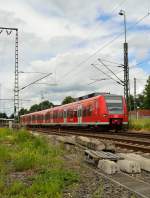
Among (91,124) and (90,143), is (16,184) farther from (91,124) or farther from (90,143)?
(91,124)

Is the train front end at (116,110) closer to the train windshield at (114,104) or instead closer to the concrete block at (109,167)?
the train windshield at (114,104)

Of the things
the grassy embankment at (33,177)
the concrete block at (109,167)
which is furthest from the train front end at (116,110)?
the concrete block at (109,167)

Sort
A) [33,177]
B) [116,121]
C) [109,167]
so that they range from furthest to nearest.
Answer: [116,121] → [109,167] → [33,177]

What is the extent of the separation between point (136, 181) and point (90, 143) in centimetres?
596

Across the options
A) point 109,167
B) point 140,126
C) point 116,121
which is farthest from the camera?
point 140,126

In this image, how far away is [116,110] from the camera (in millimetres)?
32625

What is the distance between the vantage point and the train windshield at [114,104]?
32216mm

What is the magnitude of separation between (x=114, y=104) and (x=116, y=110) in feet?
1.59

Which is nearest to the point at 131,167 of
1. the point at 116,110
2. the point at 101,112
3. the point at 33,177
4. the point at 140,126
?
the point at 33,177

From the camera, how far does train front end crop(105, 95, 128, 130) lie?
31978 mm

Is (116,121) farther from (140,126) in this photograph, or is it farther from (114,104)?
(140,126)

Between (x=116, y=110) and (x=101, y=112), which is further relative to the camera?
(x=116, y=110)

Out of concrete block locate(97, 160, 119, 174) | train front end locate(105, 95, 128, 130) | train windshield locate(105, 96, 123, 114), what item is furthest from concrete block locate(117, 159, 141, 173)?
train windshield locate(105, 96, 123, 114)

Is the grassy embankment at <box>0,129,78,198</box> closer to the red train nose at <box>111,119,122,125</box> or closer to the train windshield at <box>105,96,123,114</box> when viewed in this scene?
the red train nose at <box>111,119,122,125</box>
